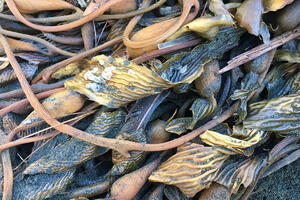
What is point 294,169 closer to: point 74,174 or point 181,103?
point 181,103

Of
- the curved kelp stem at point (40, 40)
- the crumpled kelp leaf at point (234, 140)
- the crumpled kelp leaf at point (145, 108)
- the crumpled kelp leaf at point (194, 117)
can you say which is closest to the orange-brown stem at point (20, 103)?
the curved kelp stem at point (40, 40)

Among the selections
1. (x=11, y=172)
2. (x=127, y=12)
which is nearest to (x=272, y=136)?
(x=127, y=12)

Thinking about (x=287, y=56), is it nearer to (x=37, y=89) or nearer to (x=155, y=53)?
(x=155, y=53)

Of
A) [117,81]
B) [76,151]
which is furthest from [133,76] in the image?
[76,151]

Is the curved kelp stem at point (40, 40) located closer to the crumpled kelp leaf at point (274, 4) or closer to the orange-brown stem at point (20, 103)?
the orange-brown stem at point (20, 103)

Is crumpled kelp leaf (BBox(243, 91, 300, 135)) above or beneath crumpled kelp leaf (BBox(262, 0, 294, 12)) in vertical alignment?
beneath

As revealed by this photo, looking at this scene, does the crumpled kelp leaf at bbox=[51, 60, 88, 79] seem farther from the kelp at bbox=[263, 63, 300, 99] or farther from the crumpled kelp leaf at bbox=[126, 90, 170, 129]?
the kelp at bbox=[263, 63, 300, 99]

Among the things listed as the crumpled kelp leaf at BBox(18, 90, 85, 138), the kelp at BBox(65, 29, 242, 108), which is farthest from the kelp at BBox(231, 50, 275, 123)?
the crumpled kelp leaf at BBox(18, 90, 85, 138)

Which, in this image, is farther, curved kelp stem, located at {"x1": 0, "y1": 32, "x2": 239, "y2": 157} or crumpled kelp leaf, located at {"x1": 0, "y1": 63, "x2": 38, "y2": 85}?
crumpled kelp leaf, located at {"x1": 0, "y1": 63, "x2": 38, "y2": 85}
